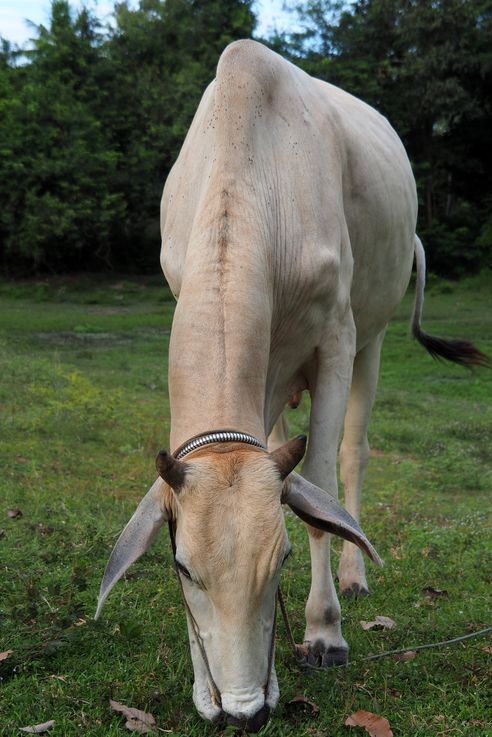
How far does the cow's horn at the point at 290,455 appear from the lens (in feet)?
8.48

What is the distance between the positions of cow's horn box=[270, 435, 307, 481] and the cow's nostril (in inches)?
23.8

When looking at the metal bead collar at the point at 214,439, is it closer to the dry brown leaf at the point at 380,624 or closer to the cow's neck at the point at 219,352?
the cow's neck at the point at 219,352

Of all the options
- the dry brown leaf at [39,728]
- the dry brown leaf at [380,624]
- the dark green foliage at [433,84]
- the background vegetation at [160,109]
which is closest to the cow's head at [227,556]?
the dry brown leaf at [39,728]

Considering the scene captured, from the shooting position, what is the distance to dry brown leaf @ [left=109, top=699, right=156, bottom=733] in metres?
2.73

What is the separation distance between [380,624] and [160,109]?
67.5 feet

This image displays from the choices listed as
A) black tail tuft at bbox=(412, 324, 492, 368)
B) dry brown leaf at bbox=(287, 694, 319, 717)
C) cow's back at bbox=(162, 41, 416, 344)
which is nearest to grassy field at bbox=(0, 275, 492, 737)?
dry brown leaf at bbox=(287, 694, 319, 717)

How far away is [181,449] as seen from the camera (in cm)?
273

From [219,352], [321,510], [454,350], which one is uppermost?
[219,352]

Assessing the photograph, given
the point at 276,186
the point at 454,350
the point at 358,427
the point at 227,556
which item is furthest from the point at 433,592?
the point at 454,350

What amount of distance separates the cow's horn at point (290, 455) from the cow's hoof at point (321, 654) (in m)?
1.07

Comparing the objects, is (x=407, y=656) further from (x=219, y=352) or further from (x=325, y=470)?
(x=219, y=352)

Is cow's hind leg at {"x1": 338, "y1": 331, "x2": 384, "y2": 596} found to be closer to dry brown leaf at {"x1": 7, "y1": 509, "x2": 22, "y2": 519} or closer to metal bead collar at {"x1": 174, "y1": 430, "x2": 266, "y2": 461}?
dry brown leaf at {"x1": 7, "y1": 509, "x2": 22, "y2": 519}

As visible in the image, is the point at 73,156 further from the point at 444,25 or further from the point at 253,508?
the point at 253,508

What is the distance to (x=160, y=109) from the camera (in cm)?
2291
